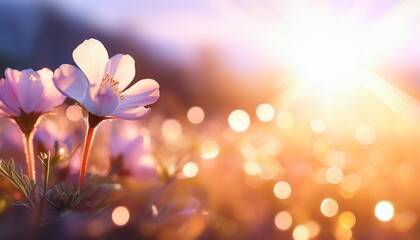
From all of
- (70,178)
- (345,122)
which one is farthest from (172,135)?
(345,122)

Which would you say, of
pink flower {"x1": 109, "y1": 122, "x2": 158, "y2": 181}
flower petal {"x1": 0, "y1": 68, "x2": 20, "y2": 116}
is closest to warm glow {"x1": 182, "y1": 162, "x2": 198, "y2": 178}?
pink flower {"x1": 109, "y1": 122, "x2": 158, "y2": 181}

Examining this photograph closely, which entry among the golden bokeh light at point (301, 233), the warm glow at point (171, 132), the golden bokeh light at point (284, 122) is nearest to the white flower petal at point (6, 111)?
the golden bokeh light at point (301, 233)

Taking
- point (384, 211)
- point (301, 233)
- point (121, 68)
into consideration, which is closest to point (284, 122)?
point (384, 211)

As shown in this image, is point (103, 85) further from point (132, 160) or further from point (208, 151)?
point (208, 151)

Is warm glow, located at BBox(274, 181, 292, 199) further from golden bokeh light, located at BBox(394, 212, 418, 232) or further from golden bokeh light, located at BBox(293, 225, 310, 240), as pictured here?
golden bokeh light, located at BBox(394, 212, 418, 232)

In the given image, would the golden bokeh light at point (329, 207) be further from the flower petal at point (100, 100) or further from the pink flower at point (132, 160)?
the flower petal at point (100, 100)

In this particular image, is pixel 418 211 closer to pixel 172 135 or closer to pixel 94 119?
pixel 172 135
